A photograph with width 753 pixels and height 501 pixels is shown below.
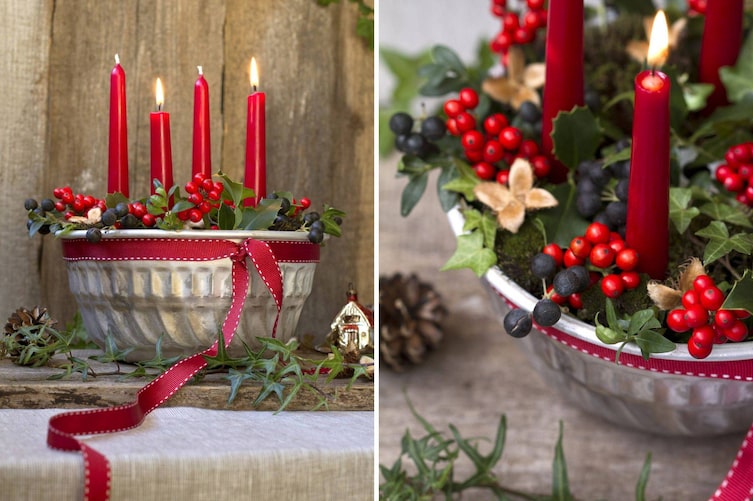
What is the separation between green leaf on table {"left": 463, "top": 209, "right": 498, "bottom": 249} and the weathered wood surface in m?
0.11

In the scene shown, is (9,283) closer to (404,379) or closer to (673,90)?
(404,379)

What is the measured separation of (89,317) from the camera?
476mm

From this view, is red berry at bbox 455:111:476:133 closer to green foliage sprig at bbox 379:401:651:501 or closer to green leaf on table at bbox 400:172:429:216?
green leaf on table at bbox 400:172:429:216

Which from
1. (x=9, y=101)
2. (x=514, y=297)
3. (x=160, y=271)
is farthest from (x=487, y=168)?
(x=9, y=101)

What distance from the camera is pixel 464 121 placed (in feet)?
1.53

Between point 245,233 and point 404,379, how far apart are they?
0.25 metres

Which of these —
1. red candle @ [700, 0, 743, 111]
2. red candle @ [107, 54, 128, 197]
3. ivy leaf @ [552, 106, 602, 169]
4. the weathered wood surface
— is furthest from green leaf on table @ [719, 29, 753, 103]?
red candle @ [107, 54, 128, 197]

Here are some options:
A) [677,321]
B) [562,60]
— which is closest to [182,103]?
[562,60]

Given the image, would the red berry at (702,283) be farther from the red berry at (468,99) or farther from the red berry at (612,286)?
the red berry at (468,99)

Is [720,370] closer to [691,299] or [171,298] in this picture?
[691,299]

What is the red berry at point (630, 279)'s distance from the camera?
378mm

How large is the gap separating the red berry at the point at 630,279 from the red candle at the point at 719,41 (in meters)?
0.20

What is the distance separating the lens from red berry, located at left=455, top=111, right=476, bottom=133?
1.53 ft

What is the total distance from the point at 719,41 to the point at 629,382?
26 cm
